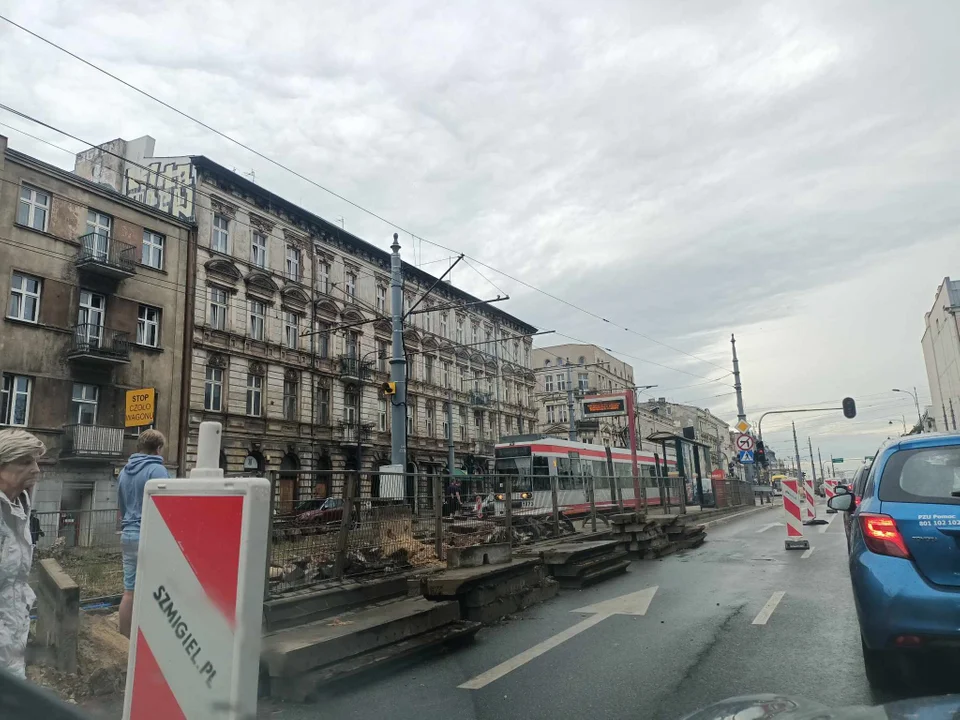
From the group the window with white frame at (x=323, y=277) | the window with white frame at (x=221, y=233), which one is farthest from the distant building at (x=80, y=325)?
the window with white frame at (x=323, y=277)

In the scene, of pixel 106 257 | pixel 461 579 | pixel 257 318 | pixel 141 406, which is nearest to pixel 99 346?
pixel 106 257

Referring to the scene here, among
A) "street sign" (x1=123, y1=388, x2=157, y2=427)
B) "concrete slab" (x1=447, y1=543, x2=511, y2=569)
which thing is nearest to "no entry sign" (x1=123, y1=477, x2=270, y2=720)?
"concrete slab" (x1=447, y1=543, x2=511, y2=569)

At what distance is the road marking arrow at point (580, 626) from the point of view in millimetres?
5574

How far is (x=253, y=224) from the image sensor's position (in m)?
31.8

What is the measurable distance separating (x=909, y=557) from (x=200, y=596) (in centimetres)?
428

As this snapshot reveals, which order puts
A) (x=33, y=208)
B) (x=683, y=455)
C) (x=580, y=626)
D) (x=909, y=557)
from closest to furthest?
(x=909, y=557)
(x=580, y=626)
(x=33, y=208)
(x=683, y=455)

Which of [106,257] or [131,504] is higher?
[106,257]

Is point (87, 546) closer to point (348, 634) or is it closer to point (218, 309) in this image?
point (348, 634)

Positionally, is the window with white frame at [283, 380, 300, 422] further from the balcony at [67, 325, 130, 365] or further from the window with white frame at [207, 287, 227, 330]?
the balcony at [67, 325, 130, 365]

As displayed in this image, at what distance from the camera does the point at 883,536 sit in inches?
177

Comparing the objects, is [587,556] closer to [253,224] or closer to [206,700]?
[206,700]

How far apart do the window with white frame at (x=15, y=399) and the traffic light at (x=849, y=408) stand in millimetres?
34092

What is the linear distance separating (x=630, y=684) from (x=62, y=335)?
81.8ft

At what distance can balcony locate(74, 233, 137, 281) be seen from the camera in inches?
969
